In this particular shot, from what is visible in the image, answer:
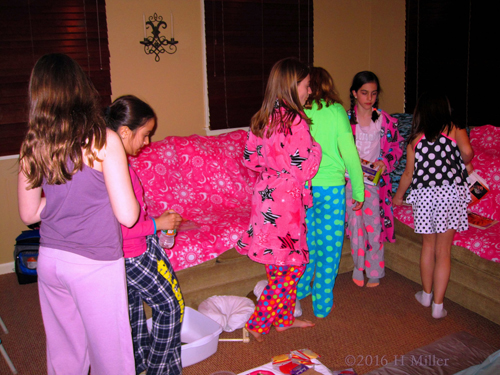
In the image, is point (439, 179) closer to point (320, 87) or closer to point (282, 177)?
point (320, 87)

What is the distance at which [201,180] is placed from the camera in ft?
10.9

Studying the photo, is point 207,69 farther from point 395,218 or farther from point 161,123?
point 395,218

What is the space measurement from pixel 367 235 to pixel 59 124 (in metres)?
2.28

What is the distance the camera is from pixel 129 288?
1789mm

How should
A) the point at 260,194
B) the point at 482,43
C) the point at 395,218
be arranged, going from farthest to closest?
the point at 482,43 → the point at 395,218 → the point at 260,194

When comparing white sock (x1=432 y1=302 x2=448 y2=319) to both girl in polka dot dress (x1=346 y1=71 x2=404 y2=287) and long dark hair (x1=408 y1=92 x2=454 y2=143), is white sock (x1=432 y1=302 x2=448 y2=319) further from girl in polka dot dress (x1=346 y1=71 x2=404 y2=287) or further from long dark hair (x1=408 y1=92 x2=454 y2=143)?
long dark hair (x1=408 y1=92 x2=454 y2=143)

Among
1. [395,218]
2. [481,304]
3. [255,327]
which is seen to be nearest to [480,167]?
[395,218]

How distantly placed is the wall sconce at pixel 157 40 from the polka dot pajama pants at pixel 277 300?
2.16 meters

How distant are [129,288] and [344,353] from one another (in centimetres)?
122

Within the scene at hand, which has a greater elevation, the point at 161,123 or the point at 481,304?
Answer: the point at 161,123

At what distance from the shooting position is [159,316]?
1.84m

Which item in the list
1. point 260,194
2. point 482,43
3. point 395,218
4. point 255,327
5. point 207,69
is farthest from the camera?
point 207,69

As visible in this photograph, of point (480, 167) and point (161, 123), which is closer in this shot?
point (480, 167)

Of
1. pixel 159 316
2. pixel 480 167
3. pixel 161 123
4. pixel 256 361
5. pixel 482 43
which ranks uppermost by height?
pixel 482 43
